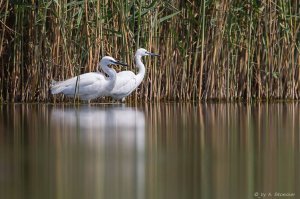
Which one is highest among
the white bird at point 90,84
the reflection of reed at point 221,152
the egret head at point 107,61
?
the egret head at point 107,61

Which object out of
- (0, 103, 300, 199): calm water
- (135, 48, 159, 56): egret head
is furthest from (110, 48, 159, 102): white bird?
(0, 103, 300, 199): calm water

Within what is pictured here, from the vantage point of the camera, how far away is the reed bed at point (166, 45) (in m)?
11.5

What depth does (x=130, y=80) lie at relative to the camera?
456 inches

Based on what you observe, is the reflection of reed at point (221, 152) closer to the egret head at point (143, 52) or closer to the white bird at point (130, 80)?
the white bird at point (130, 80)

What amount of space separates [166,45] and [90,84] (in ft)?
4.09

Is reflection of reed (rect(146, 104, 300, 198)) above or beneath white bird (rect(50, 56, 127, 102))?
beneath

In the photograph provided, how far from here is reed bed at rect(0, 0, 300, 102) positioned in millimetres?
11508

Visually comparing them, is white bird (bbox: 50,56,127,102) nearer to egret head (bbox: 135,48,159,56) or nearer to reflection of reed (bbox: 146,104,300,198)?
egret head (bbox: 135,48,159,56)

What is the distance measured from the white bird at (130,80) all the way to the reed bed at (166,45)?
23 centimetres

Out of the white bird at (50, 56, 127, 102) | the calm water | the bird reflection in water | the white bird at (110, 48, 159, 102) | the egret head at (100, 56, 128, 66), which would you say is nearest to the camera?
the calm water

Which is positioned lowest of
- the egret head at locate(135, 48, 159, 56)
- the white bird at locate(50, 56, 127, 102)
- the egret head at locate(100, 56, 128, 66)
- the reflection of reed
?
the reflection of reed

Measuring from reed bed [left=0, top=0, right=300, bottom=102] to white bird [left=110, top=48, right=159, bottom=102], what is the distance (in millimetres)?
232

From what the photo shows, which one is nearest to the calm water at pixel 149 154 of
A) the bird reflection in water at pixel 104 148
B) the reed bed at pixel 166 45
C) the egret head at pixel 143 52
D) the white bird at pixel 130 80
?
the bird reflection in water at pixel 104 148

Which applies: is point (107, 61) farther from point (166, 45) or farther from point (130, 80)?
point (166, 45)
